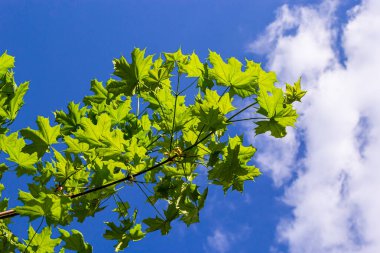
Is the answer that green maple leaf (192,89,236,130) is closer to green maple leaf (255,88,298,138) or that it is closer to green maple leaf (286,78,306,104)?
green maple leaf (255,88,298,138)

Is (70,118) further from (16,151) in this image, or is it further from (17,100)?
(16,151)

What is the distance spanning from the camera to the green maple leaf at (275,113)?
2988 millimetres

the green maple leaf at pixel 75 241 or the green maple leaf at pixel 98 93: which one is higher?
the green maple leaf at pixel 98 93

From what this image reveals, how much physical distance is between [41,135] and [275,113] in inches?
79.0

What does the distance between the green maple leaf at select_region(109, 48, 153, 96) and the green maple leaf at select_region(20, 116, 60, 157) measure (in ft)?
2.39

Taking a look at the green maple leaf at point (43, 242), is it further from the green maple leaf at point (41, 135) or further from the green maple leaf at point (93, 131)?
the green maple leaf at point (93, 131)

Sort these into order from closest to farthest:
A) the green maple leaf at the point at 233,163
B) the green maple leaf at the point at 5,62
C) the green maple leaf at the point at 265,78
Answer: the green maple leaf at the point at 233,163
the green maple leaf at the point at 265,78
the green maple leaf at the point at 5,62

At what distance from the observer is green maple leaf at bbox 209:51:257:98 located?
3.13 meters

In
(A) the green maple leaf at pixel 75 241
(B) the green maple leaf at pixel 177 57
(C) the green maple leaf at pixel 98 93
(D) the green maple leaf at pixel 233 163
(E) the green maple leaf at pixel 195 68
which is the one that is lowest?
(A) the green maple leaf at pixel 75 241

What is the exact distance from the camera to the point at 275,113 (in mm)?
3023

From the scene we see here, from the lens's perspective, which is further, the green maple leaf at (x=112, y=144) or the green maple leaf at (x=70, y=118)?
the green maple leaf at (x=70, y=118)

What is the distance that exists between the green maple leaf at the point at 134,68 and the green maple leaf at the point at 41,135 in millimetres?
728

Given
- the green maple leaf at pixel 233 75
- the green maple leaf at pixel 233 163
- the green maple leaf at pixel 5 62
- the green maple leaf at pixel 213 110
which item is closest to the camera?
the green maple leaf at pixel 213 110

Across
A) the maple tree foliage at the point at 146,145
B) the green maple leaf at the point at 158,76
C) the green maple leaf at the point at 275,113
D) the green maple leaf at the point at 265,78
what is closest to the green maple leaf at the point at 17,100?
the maple tree foliage at the point at 146,145
